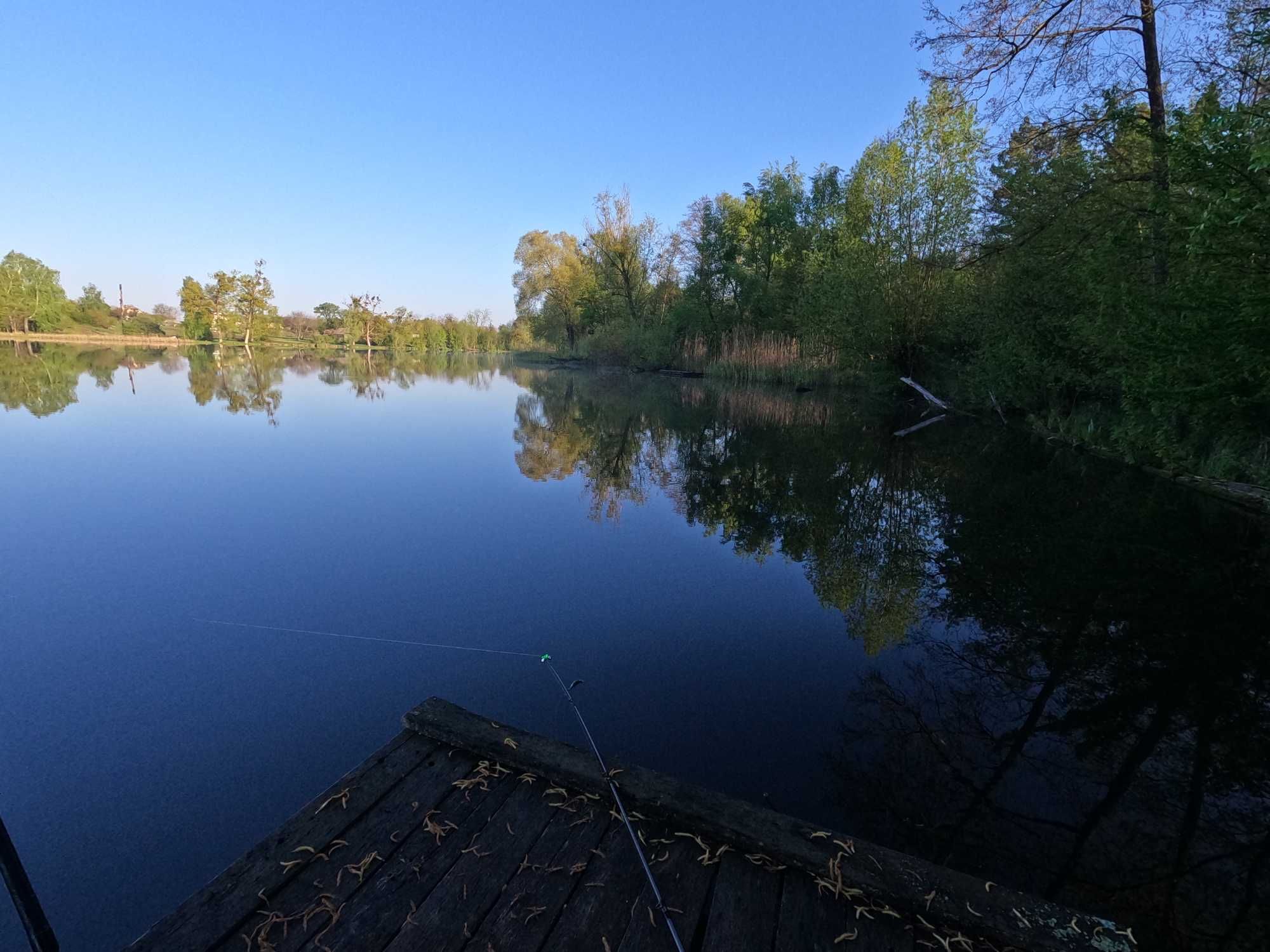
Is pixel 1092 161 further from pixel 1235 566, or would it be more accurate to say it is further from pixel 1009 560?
pixel 1009 560

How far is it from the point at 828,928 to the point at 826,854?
0.19 m

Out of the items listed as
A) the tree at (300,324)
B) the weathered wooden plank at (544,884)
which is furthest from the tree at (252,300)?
the weathered wooden plank at (544,884)

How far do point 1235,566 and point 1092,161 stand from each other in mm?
9209

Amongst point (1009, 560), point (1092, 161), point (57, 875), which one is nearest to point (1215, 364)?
point (1009, 560)

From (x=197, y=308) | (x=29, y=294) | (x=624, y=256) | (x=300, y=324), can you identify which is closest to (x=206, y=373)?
(x=624, y=256)

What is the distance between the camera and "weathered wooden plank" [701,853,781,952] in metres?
1.44

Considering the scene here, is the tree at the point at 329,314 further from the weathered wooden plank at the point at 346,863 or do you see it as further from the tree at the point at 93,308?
the weathered wooden plank at the point at 346,863

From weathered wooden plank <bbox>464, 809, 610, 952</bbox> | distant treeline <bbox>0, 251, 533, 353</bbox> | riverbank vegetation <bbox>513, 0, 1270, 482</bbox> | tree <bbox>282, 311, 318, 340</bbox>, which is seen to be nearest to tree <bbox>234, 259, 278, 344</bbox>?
distant treeline <bbox>0, 251, 533, 353</bbox>

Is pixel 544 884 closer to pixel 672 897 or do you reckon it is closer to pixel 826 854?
pixel 672 897

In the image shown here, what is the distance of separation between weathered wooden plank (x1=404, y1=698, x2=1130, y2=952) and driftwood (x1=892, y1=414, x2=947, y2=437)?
1182 cm

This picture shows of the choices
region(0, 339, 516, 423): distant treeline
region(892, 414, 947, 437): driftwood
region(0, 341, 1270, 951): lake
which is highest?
region(0, 339, 516, 423): distant treeline

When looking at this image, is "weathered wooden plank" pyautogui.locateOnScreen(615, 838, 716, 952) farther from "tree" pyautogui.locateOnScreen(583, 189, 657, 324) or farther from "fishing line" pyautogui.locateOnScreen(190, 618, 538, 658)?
"tree" pyautogui.locateOnScreen(583, 189, 657, 324)

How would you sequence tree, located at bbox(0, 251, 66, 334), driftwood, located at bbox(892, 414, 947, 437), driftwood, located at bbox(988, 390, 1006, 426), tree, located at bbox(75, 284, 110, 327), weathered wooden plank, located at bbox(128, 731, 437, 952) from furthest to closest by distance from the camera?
tree, located at bbox(75, 284, 110, 327) < tree, located at bbox(0, 251, 66, 334) < driftwood, located at bbox(988, 390, 1006, 426) < driftwood, located at bbox(892, 414, 947, 437) < weathered wooden plank, located at bbox(128, 731, 437, 952)

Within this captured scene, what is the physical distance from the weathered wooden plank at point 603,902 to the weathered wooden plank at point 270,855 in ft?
2.27
